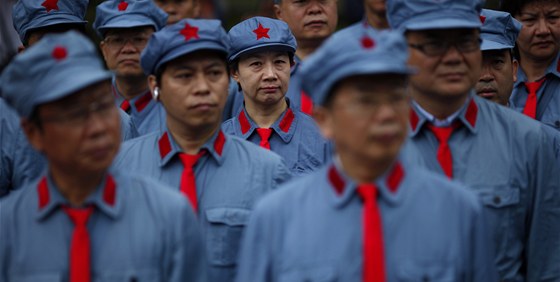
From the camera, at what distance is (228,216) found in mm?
5930

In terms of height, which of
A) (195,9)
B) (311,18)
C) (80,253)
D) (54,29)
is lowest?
(80,253)

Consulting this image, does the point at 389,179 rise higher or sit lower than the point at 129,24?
lower

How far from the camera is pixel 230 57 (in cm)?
815

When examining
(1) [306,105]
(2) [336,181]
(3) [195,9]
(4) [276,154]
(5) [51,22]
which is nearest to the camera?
(2) [336,181]

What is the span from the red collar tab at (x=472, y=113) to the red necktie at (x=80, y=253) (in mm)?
2182

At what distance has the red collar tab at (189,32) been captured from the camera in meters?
6.12

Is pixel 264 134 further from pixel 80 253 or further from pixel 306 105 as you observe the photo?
pixel 80 253

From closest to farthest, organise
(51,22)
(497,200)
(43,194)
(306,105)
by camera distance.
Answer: (43,194)
(497,200)
(51,22)
(306,105)

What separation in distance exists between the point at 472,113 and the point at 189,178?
5.20 ft

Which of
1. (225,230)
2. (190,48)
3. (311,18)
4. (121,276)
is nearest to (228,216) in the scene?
(225,230)

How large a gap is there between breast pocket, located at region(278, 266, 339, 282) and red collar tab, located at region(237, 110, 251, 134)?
3.33 meters

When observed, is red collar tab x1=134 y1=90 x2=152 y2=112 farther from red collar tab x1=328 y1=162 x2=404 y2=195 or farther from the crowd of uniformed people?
red collar tab x1=328 y1=162 x2=404 y2=195

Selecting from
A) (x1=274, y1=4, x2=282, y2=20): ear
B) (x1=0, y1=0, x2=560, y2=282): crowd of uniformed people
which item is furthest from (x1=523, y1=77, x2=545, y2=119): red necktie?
(x1=274, y1=4, x2=282, y2=20): ear

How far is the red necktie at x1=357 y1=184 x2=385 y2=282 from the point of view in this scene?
445 cm
